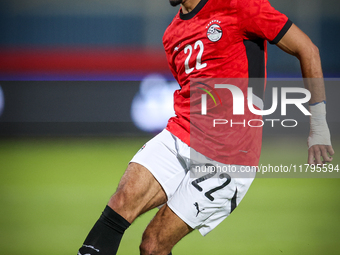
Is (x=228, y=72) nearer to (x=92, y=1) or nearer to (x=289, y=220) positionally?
(x=289, y=220)

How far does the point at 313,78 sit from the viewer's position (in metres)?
1.58

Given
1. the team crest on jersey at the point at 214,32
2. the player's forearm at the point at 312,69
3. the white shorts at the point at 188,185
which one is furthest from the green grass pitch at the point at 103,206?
the team crest on jersey at the point at 214,32

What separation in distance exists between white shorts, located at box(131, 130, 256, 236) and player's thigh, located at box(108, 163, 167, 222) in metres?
0.03

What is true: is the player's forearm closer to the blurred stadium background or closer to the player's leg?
the player's leg

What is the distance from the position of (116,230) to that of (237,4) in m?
1.10

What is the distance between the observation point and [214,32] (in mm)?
1689

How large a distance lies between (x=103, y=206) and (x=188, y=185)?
1794mm

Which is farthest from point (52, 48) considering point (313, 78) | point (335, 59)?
point (313, 78)

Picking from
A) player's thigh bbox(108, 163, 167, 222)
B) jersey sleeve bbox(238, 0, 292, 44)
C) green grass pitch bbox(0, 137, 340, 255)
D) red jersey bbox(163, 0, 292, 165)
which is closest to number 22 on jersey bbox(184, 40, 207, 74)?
red jersey bbox(163, 0, 292, 165)

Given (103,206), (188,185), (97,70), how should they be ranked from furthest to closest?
(97,70) → (103,206) → (188,185)

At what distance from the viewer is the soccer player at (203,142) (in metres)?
1.58

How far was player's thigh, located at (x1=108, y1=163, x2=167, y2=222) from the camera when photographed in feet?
5.24

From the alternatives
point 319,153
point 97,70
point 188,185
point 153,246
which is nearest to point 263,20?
point 319,153

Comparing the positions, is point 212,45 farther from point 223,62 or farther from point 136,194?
point 136,194
